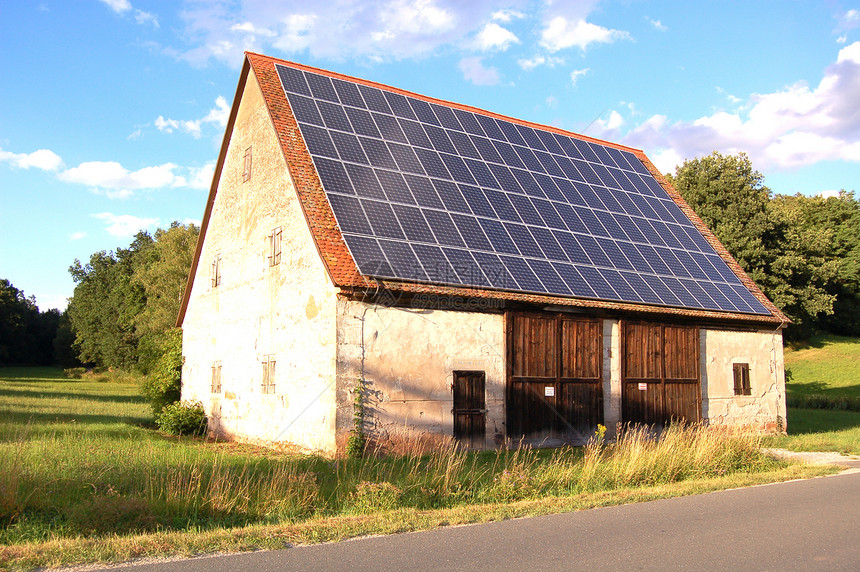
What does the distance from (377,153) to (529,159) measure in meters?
6.18

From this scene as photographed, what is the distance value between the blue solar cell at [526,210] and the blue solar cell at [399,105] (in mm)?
3987

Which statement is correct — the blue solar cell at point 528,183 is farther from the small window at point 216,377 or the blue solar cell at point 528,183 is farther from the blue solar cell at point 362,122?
the small window at point 216,377

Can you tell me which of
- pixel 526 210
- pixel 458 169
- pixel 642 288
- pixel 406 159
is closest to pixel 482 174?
pixel 458 169

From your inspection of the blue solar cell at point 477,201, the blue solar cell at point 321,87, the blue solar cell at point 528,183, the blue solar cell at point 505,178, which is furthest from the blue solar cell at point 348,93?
the blue solar cell at point 528,183

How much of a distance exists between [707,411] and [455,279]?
991cm

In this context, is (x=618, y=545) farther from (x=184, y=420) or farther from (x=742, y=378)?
(x=184, y=420)

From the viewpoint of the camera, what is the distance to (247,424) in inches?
688

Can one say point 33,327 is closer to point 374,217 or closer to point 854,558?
point 374,217

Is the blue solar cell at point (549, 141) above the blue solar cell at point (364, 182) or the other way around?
above

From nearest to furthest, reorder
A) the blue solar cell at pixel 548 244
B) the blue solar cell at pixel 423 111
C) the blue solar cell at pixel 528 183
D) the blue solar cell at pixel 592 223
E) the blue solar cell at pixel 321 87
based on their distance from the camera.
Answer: the blue solar cell at pixel 548 244
the blue solar cell at pixel 321 87
the blue solar cell at pixel 528 183
the blue solar cell at pixel 592 223
the blue solar cell at pixel 423 111

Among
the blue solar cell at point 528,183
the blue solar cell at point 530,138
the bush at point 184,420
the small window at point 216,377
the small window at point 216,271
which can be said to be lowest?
the bush at point 184,420

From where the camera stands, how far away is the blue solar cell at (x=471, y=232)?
1619 centimetres

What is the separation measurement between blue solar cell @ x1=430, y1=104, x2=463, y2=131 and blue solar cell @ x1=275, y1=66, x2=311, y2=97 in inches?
169

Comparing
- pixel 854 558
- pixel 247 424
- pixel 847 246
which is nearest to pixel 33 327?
pixel 247 424
